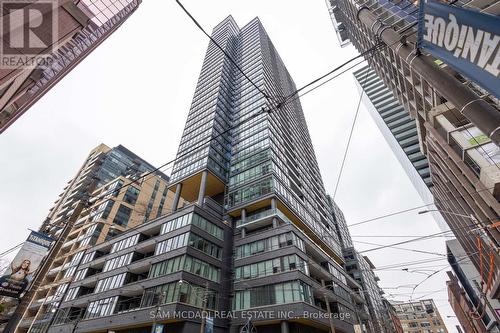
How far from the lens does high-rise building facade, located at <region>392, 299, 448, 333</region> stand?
3494 inches

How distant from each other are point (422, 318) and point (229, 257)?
107 m

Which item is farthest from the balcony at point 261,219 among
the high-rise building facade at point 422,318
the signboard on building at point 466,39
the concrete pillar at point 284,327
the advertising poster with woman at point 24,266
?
the high-rise building facade at point 422,318

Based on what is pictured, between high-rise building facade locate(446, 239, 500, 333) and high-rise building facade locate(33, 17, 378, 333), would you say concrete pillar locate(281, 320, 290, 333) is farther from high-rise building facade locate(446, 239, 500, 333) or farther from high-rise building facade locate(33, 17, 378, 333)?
high-rise building facade locate(446, 239, 500, 333)

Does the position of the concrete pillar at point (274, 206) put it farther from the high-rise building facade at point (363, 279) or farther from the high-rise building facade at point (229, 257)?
the high-rise building facade at point (363, 279)

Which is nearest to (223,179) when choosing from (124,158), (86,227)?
(86,227)

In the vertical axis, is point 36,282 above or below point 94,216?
below

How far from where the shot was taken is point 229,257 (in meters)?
34.8

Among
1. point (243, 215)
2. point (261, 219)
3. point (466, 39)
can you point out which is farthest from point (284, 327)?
point (466, 39)

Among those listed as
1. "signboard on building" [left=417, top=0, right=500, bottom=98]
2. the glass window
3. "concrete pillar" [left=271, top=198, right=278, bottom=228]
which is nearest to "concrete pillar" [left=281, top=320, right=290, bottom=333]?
"concrete pillar" [left=271, top=198, right=278, bottom=228]

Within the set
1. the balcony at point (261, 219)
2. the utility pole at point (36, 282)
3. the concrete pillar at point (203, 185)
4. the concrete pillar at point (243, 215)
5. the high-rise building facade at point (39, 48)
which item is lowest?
the utility pole at point (36, 282)

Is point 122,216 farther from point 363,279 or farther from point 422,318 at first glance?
point 422,318

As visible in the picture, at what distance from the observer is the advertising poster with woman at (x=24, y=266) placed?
972 centimetres

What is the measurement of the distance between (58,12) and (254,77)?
2203 inches

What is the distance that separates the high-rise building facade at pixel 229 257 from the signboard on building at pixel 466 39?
11.5 meters
